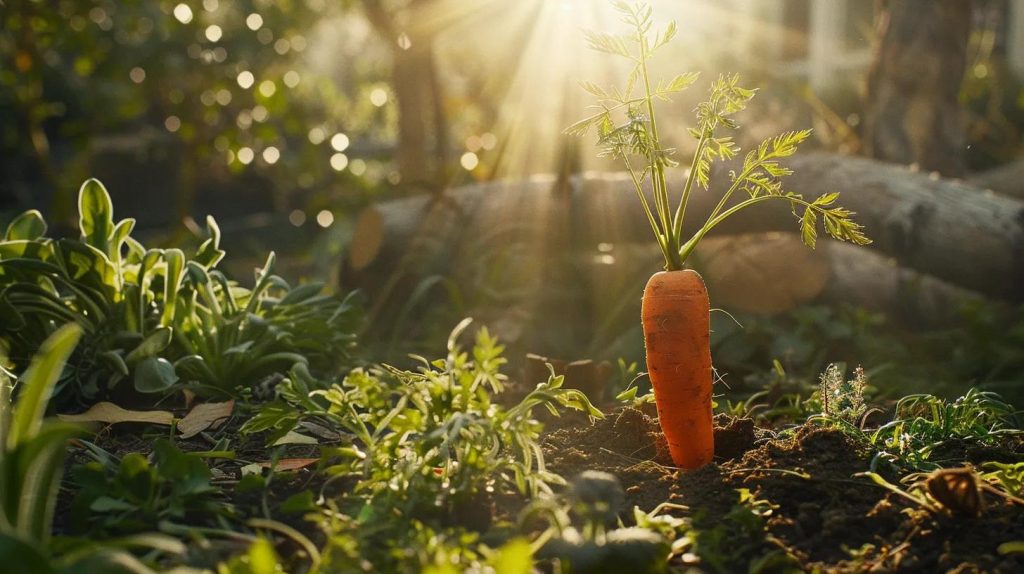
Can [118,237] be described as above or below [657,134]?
below

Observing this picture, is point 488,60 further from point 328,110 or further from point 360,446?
point 360,446

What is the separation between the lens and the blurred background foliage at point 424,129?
427cm

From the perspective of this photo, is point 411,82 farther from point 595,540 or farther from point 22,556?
point 22,556

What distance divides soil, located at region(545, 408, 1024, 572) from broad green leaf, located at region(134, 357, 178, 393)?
3.83 ft

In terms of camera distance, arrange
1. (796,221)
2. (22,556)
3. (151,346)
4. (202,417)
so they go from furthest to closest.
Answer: (796,221) → (151,346) → (202,417) → (22,556)

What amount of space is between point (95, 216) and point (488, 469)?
1.93m

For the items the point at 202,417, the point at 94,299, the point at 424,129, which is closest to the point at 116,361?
the point at 94,299

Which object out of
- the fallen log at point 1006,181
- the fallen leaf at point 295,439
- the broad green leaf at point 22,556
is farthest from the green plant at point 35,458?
the fallen log at point 1006,181

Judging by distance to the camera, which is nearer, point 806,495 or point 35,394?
point 35,394

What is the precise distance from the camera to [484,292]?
15.3 ft

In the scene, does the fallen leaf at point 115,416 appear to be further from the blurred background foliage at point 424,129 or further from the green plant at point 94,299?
the blurred background foliage at point 424,129

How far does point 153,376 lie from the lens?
277cm

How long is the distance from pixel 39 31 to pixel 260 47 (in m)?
1.58

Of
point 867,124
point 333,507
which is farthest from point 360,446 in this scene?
point 867,124
